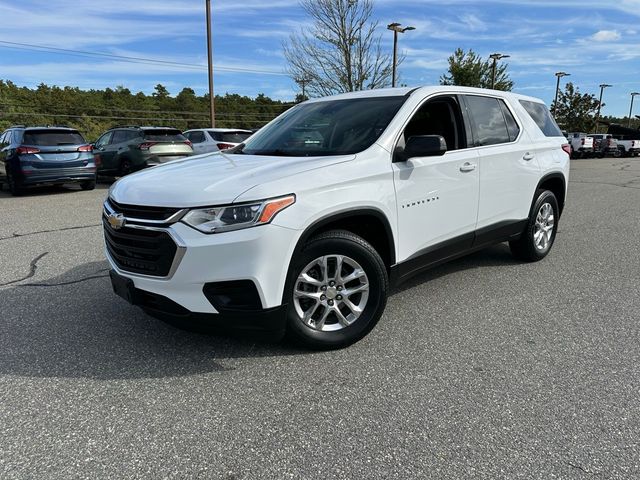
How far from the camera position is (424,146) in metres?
3.52

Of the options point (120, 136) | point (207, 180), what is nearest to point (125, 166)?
point (120, 136)

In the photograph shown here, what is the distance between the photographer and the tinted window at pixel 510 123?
493 cm

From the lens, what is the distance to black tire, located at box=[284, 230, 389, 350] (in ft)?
10.3

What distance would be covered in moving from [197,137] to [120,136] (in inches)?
86.9

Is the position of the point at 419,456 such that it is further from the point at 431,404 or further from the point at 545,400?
the point at 545,400

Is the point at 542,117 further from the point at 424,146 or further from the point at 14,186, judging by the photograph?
the point at 14,186

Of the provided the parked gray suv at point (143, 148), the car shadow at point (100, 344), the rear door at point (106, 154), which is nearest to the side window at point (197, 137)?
the parked gray suv at point (143, 148)

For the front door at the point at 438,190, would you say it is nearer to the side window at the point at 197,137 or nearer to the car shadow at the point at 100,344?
the car shadow at the point at 100,344

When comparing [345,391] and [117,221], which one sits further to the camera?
[117,221]

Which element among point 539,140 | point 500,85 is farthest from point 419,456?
point 500,85

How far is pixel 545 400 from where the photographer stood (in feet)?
9.15

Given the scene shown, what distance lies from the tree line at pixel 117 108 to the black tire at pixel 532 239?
40624 mm

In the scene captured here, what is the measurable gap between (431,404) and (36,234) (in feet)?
21.6

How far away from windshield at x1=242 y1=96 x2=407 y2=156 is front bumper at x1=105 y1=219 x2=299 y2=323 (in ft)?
3.36
